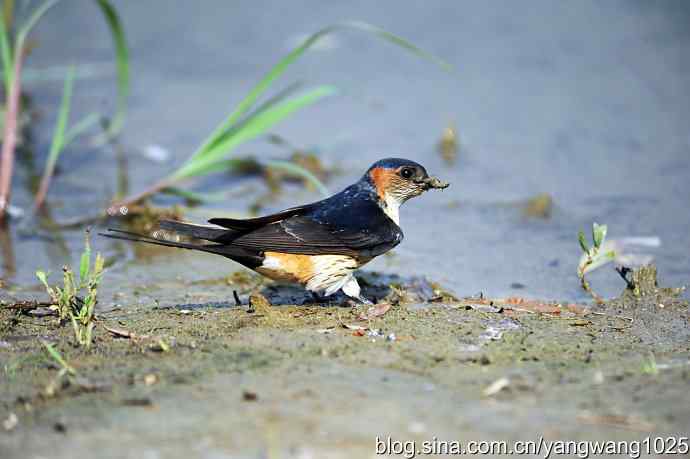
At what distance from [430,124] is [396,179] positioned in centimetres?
310

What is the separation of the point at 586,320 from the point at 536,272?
1.56 metres

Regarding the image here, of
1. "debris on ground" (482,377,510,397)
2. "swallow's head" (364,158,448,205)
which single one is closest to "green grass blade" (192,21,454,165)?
"swallow's head" (364,158,448,205)

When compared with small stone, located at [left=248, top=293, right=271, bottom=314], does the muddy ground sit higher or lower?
lower

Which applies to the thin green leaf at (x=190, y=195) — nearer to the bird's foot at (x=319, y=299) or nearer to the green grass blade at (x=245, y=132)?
the green grass blade at (x=245, y=132)

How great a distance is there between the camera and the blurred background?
6.32 metres

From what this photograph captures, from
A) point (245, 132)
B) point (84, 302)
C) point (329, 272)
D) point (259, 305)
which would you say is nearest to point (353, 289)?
point (329, 272)

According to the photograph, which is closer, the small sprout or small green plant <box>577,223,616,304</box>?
the small sprout

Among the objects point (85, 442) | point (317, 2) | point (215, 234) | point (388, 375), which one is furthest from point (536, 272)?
point (317, 2)

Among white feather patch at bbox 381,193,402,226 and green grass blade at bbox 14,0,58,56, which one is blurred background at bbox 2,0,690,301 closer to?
white feather patch at bbox 381,193,402,226

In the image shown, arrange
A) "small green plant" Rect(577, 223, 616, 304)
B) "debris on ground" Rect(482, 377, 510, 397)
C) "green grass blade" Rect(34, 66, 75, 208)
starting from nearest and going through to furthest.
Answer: "debris on ground" Rect(482, 377, 510, 397)
"small green plant" Rect(577, 223, 616, 304)
"green grass blade" Rect(34, 66, 75, 208)

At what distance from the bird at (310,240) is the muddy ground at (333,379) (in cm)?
24

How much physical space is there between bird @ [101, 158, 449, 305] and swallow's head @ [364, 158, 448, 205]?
212mm

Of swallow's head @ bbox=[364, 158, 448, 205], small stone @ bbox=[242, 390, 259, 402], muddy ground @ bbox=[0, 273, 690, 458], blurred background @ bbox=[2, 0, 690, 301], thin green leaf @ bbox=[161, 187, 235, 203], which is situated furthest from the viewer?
thin green leaf @ bbox=[161, 187, 235, 203]

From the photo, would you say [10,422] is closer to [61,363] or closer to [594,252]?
[61,363]
